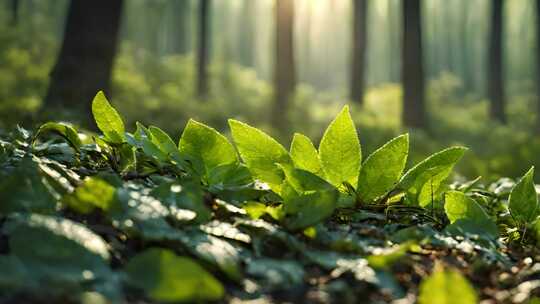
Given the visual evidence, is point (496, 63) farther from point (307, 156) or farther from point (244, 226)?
point (244, 226)

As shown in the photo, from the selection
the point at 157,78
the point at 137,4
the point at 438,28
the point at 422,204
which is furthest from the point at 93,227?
the point at 438,28

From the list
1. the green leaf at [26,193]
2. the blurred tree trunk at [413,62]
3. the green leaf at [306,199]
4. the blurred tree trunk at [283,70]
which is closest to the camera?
the green leaf at [26,193]

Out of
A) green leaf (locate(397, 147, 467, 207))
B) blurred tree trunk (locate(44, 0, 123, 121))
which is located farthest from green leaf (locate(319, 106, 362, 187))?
blurred tree trunk (locate(44, 0, 123, 121))

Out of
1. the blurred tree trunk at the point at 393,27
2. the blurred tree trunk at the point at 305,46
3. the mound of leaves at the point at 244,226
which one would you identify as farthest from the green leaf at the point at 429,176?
the blurred tree trunk at the point at 305,46

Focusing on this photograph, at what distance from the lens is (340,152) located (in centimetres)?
150

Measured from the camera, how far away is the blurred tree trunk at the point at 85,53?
6.02m

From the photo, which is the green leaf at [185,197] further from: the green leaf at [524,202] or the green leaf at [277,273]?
the green leaf at [524,202]

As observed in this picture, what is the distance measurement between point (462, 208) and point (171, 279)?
2.61 feet

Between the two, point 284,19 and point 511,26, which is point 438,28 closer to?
point 511,26

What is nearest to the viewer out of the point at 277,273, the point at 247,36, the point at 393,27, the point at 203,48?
the point at 277,273

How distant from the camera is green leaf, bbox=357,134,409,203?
4.92ft

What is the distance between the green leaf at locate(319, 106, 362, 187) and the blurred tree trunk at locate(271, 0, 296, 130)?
542 inches

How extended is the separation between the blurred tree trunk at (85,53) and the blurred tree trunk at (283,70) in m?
9.08

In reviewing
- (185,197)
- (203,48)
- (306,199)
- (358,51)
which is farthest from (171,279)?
(203,48)
